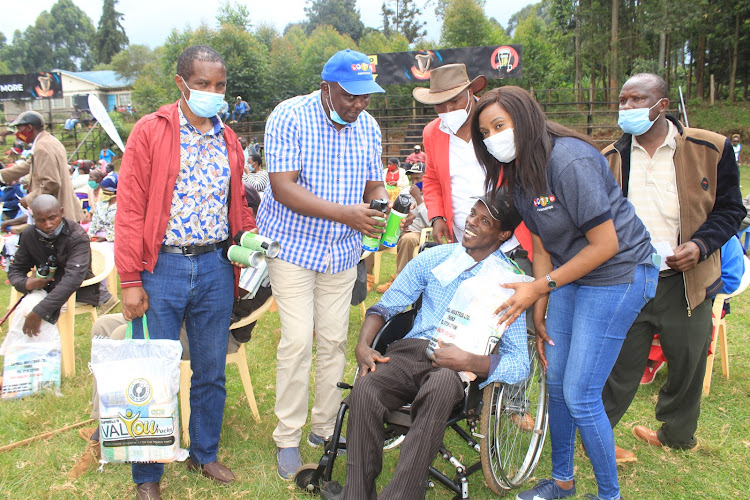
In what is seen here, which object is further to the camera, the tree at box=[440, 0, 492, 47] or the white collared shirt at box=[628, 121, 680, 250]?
the tree at box=[440, 0, 492, 47]

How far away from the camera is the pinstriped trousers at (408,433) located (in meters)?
2.23

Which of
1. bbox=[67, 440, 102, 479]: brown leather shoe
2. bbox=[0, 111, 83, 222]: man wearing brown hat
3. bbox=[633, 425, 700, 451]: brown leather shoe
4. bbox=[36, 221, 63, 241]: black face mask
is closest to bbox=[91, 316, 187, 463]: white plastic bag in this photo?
bbox=[67, 440, 102, 479]: brown leather shoe

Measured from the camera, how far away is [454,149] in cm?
338

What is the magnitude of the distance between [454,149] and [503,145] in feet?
3.56

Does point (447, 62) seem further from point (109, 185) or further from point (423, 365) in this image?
point (423, 365)

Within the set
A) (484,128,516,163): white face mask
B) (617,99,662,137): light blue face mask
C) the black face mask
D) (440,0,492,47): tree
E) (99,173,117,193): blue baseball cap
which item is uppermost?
(440,0,492,47): tree

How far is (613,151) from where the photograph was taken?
2.95 metres

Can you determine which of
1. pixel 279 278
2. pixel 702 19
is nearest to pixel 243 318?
pixel 279 278

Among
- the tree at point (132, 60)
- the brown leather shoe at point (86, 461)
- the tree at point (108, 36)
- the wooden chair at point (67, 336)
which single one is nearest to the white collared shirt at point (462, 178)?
the brown leather shoe at point (86, 461)

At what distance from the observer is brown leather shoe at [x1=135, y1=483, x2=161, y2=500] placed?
260 centimetres

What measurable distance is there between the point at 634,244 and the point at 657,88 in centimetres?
91

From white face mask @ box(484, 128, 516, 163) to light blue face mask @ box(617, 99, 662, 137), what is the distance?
0.79 m

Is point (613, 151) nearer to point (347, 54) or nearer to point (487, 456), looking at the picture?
point (347, 54)

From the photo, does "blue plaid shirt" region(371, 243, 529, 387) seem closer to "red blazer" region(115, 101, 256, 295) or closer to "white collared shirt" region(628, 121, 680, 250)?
"white collared shirt" region(628, 121, 680, 250)
